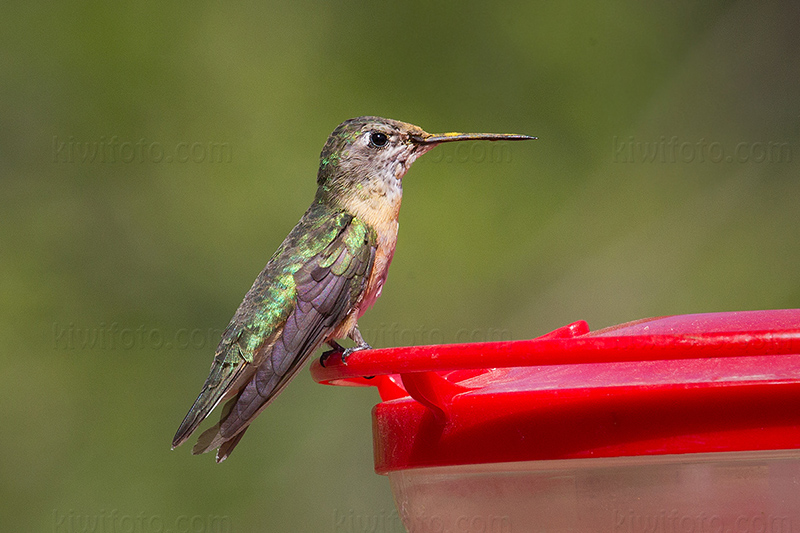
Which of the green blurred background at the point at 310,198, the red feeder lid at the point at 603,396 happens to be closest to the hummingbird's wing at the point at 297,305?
the red feeder lid at the point at 603,396

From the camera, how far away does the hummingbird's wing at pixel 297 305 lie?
2.91m

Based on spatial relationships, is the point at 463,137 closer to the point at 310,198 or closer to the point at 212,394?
the point at 212,394

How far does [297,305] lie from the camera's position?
10.6 ft

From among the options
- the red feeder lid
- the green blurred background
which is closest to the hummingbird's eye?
the red feeder lid

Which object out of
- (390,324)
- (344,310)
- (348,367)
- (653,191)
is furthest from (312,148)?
(348,367)

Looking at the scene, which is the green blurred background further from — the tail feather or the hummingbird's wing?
the tail feather

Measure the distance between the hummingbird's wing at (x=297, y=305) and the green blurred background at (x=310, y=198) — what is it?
3635 mm

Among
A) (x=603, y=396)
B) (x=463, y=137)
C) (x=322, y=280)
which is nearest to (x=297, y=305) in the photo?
(x=322, y=280)

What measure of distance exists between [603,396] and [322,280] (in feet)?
5.25

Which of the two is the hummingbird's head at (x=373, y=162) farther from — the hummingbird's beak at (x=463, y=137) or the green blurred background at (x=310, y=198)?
the green blurred background at (x=310, y=198)

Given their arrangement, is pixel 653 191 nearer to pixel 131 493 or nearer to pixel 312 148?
pixel 312 148

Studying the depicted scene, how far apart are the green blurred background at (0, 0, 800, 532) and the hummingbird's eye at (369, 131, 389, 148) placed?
A: 3.37 m

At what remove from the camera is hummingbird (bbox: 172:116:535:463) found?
2828 mm

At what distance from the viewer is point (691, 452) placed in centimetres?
175
